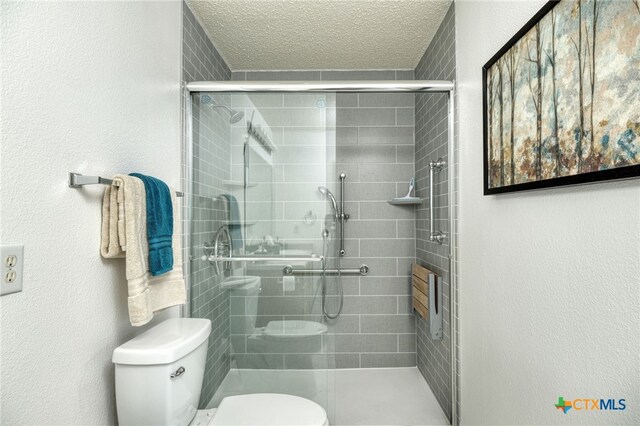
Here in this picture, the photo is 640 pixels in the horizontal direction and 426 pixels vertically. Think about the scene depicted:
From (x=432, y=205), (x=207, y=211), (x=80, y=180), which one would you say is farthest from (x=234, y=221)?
(x=432, y=205)

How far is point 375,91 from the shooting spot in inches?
76.2

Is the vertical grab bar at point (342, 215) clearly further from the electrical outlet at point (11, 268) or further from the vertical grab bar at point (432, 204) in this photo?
the electrical outlet at point (11, 268)

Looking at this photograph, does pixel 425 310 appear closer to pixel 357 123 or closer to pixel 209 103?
pixel 357 123

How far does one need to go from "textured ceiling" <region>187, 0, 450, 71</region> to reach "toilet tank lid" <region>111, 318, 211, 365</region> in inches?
71.9

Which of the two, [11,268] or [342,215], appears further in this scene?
→ [342,215]

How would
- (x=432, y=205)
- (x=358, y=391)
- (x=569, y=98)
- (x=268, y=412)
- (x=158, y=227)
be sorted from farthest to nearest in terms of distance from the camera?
(x=358, y=391)
(x=432, y=205)
(x=268, y=412)
(x=158, y=227)
(x=569, y=98)

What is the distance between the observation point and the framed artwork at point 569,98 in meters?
0.76

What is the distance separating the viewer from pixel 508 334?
1.31 metres

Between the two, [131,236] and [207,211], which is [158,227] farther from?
[207,211]

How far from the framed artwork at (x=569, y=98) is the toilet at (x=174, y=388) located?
1318mm

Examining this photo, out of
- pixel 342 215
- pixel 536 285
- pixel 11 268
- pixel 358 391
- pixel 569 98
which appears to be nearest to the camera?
pixel 11 268

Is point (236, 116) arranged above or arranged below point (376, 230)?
above

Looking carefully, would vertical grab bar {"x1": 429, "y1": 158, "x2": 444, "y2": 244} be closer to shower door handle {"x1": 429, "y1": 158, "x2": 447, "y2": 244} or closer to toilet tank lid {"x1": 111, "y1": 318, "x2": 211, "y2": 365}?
shower door handle {"x1": 429, "y1": 158, "x2": 447, "y2": 244}

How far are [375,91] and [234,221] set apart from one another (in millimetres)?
1115
